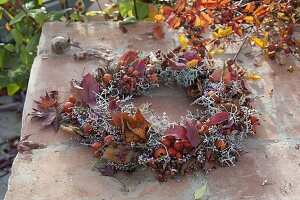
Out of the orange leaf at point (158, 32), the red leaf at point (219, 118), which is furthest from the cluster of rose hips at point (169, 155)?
the orange leaf at point (158, 32)

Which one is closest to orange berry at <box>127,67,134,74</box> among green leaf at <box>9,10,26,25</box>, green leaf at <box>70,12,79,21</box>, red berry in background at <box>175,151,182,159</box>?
red berry in background at <box>175,151,182,159</box>

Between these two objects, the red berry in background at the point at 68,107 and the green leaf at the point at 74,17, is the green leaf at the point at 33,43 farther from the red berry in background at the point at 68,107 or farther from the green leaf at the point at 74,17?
the red berry in background at the point at 68,107

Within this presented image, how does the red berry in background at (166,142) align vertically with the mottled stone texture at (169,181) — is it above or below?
above

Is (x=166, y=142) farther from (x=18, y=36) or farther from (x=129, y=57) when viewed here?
(x=18, y=36)

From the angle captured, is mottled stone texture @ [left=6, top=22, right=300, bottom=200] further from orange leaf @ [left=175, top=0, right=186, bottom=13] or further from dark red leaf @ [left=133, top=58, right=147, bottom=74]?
orange leaf @ [left=175, top=0, right=186, bottom=13]

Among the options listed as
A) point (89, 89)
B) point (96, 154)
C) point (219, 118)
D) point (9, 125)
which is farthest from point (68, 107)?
point (9, 125)

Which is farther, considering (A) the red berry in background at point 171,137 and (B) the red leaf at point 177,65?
(B) the red leaf at point 177,65
